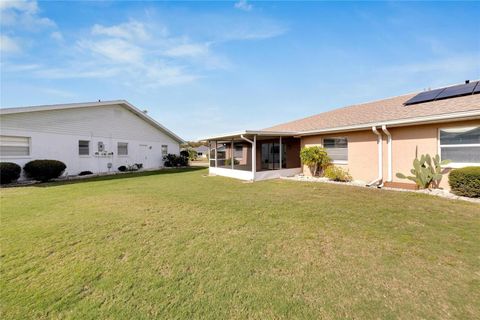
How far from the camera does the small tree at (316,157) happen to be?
1104 cm

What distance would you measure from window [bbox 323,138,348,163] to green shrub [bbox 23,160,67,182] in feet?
49.8

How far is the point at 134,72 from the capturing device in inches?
496

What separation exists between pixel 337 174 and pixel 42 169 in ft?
50.6

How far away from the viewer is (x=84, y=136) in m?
14.9

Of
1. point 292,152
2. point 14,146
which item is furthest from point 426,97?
point 14,146

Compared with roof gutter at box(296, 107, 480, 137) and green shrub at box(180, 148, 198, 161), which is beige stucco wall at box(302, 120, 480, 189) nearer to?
roof gutter at box(296, 107, 480, 137)

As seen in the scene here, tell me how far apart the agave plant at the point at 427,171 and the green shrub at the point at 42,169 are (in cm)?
1726

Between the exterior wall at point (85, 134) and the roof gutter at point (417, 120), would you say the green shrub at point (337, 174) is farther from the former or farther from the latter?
the exterior wall at point (85, 134)

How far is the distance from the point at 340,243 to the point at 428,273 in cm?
117

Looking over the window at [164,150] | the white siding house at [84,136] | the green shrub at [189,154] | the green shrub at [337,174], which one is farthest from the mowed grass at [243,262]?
the green shrub at [189,154]

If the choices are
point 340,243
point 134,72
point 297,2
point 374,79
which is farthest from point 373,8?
point 134,72

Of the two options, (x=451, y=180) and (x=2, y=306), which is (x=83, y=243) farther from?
(x=451, y=180)

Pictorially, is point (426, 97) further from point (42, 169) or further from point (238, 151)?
point (42, 169)

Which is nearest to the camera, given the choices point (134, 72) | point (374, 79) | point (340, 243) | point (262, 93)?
point (340, 243)
